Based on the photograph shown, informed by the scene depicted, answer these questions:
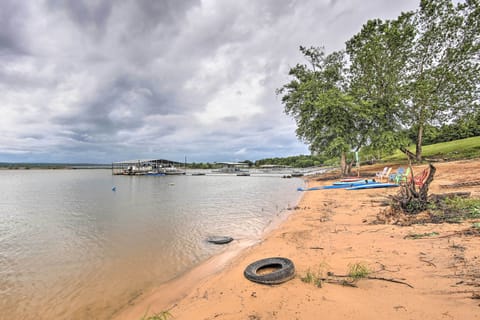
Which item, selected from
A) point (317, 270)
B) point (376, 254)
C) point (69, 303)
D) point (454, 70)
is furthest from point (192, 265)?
point (454, 70)

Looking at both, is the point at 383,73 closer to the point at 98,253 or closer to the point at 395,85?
the point at 395,85

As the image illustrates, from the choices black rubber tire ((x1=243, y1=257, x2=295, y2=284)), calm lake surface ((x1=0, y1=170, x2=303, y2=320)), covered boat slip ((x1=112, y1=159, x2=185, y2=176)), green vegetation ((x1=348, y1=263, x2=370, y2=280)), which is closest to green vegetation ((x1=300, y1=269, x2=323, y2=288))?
black rubber tire ((x1=243, y1=257, x2=295, y2=284))

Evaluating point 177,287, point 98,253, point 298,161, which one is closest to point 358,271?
point 177,287

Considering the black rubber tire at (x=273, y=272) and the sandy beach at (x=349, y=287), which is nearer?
the sandy beach at (x=349, y=287)

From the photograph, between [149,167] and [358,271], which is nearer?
[358,271]

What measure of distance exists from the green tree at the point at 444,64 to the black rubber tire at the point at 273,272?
2293 centimetres

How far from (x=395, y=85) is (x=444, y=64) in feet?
13.0

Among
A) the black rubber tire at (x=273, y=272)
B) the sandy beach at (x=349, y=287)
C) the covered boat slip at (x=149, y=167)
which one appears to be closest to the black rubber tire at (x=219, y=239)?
the sandy beach at (x=349, y=287)

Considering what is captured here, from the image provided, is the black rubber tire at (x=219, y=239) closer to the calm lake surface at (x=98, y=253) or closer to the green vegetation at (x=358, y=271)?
the calm lake surface at (x=98, y=253)

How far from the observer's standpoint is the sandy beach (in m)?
2.66

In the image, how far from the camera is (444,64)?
2003 cm

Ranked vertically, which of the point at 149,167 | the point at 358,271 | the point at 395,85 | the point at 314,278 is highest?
the point at 395,85

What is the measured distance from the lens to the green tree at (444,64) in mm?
19000

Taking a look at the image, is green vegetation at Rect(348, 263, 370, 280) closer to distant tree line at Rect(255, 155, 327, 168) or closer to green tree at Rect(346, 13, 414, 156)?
green tree at Rect(346, 13, 414, 156)
